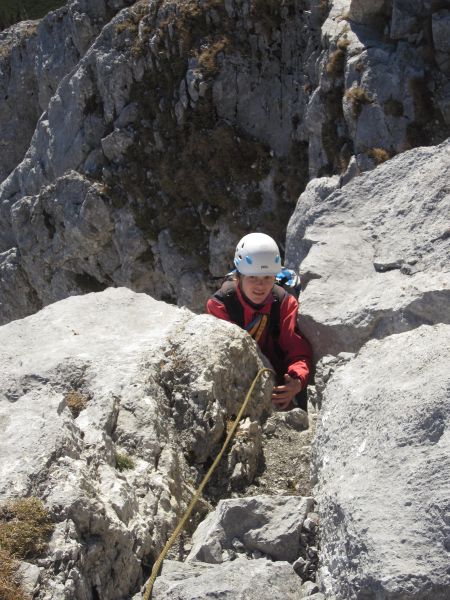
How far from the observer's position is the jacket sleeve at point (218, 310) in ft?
32.4

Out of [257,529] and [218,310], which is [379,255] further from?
[257,529]

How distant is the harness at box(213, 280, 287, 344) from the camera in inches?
386

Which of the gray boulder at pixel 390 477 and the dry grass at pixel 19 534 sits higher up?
the dry grass at pixel 19 534

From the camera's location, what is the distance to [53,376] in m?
7.82

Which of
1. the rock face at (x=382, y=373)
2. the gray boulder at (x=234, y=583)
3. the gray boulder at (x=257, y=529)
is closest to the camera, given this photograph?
the rock face at (x=382, y=373)

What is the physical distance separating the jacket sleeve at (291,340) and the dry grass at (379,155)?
13059mm

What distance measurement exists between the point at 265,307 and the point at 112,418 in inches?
140

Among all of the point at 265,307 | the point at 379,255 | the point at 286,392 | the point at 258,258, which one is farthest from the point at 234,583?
the point at 379,255

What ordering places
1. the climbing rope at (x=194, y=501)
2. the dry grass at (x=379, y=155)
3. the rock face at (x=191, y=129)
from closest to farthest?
the climbing rope at (x=194, y=501) → the dry grass at (x=379, y=155) → the rock face at (x=191, y=129)

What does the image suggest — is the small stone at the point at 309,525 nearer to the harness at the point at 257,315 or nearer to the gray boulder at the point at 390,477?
the gray boulder at the point at 390,477

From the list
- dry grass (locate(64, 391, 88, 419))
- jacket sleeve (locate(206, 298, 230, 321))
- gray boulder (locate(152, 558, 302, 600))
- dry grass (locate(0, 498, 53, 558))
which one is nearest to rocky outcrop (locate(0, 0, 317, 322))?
jacket sleeve (locate(206, 298, 230, 321))

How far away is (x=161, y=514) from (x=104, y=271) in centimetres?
3196

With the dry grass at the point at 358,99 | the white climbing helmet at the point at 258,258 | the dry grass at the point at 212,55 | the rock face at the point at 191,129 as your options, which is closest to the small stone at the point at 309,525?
the white climbing helmet at the point at 258,258

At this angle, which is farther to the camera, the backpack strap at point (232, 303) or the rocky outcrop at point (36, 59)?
the rocky outcrop at point (36, 59)
